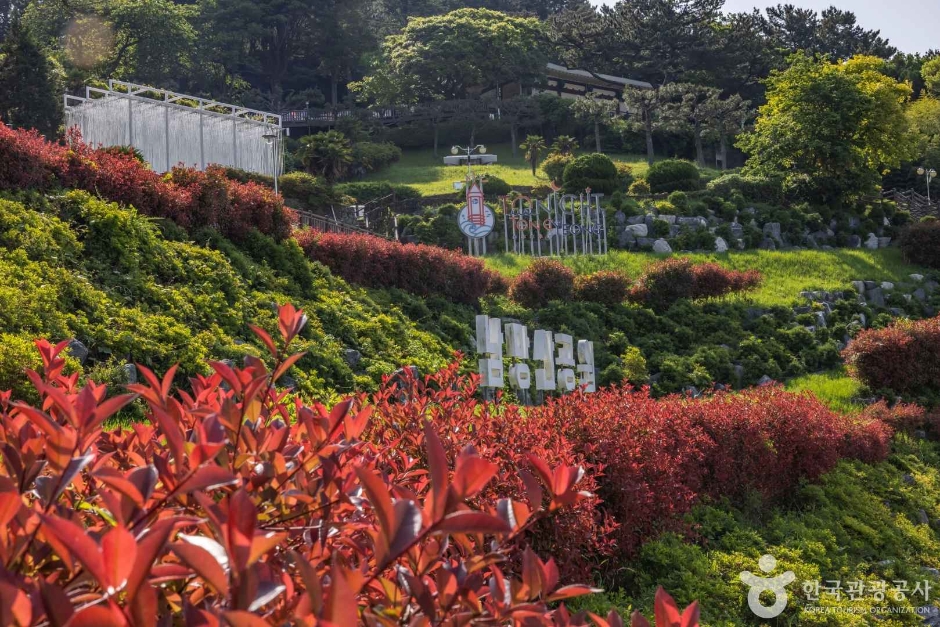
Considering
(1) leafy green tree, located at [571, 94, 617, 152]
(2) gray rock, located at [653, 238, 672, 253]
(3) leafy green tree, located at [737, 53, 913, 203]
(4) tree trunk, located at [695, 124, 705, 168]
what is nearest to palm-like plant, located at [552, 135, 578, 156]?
(1) leafy green tree, located at [571, 94, 617, 152]

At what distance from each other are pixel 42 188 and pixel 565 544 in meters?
8.24

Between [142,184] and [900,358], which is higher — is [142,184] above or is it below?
above

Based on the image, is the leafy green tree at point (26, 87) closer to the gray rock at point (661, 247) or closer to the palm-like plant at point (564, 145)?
the palm-like plant at point (564, 145)

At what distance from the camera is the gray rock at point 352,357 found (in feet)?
35.6

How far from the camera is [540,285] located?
16516mm

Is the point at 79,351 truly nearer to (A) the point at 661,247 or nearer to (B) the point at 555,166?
(A) the point at 661,247

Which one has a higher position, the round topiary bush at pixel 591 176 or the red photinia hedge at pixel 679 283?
the round topiary bush at pixel 591 176

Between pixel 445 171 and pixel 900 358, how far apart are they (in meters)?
30.5

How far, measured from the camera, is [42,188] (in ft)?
33.6

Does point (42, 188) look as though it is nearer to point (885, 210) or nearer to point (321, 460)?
point (321, 460)

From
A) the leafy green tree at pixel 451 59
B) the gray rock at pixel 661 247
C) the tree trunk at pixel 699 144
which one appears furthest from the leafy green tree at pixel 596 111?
the gray rock at pixel 661 247

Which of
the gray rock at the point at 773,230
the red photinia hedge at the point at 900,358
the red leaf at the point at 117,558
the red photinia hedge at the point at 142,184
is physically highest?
the red photinia hedge at the point at 142,184

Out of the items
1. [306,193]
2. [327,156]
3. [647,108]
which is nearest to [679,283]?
[306,193]

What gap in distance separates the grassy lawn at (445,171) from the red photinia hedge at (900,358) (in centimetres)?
2199
